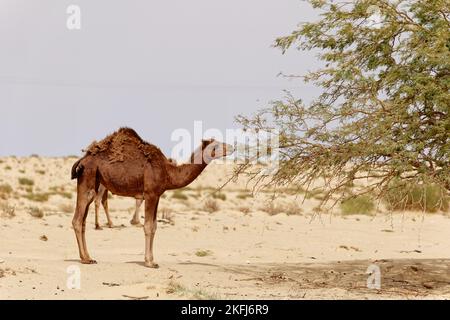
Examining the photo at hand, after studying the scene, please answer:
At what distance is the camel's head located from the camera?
12.9 meters

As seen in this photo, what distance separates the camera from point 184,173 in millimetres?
13211

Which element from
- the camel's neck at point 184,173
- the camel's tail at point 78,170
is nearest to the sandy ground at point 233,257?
the camel's neck at point 184,173

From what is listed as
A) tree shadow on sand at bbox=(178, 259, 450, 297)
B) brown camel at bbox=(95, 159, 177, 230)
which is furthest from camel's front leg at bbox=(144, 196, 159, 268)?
brown camel at bbox=(95, 159, 177, 230)

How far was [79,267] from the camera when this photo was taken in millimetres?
13250

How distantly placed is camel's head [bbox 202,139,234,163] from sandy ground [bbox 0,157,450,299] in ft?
3.84

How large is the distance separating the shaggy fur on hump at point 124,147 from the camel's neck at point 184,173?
12.1 inches

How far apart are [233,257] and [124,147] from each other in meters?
5.18

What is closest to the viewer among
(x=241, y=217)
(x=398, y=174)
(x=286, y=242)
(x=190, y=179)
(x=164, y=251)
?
(x=398, y=174)

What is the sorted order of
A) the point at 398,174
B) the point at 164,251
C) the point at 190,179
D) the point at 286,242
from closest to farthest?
the point at 398,174, the point at 190,179, the point at 164,251, the point at 286,242

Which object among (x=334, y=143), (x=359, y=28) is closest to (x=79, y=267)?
(x=334, y=143)

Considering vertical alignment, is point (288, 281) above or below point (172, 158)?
below

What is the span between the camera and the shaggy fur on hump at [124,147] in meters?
13.4

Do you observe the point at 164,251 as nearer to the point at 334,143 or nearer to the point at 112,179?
the point at 112,179

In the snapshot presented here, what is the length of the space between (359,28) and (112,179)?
4684 millimetres
